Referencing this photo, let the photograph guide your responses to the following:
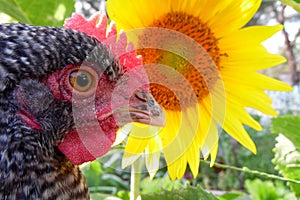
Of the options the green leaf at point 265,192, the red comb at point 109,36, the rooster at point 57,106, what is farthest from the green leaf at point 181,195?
the green leaf at point 265,192

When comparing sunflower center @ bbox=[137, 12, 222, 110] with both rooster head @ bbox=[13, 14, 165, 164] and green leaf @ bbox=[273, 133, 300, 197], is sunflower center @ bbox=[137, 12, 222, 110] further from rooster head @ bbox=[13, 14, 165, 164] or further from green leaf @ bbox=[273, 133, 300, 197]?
green leaf @ bbox=[273, 133, 300, 197]

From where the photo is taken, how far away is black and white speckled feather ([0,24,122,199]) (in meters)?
0.56

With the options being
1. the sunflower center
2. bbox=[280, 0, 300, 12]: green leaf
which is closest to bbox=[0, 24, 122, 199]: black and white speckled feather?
the sunflower center

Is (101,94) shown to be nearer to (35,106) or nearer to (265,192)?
(35,106)

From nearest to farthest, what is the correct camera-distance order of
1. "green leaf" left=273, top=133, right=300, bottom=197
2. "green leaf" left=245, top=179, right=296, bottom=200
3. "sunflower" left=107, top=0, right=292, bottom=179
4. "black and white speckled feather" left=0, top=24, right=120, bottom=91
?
"black and white speckled feather" left=0, top=24, right=120, bottom=91
"sunflower" left=107, top=0, right=292, bottom=179
"green leaf" left=273, top=133, right=300, bottom=197
"green leaf" left=245, top=179, right=296, bottom=200

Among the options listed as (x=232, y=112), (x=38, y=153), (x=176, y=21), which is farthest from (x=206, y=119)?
(x=38, y=153)

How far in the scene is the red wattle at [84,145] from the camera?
0.64 meters

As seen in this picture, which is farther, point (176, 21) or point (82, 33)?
point (176, 21)

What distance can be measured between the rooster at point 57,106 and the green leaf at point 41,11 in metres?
0.13

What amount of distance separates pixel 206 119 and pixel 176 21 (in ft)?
0.53

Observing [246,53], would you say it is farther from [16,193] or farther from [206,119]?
[16,193]

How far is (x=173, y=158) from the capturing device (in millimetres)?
729

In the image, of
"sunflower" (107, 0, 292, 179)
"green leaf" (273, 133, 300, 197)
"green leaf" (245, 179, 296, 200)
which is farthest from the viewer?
"green leaf" (245, 179, 296, 200)

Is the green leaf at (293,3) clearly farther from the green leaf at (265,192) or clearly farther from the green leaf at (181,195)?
the green leaf at (265,192)
